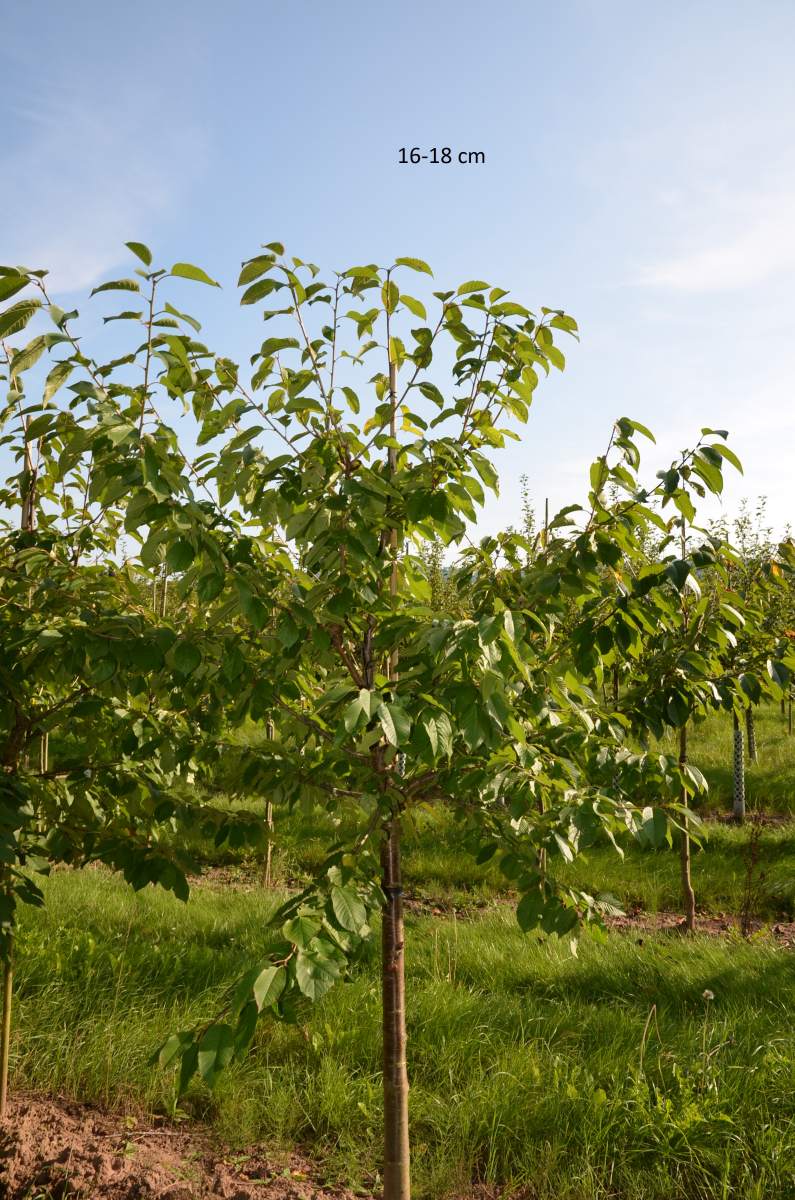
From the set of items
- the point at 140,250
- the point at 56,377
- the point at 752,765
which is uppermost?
the point at 140,250

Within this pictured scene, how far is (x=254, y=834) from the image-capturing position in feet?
8.82

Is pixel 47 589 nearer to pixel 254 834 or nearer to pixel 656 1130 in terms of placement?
pixel 254 834

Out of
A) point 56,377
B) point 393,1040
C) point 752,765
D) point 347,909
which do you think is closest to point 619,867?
point 752,765

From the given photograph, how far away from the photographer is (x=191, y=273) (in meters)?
2.09

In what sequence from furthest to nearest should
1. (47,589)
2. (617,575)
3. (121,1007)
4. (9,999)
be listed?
(121,1007), (9,999), (47,589), (617,575)

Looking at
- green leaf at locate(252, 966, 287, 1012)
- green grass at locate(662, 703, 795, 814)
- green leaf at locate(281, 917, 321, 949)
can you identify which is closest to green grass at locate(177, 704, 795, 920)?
green grass at locate(662, 703, 795, 814)

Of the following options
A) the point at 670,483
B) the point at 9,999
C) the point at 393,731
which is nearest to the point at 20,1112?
the point at 9,999

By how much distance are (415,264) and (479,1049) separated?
375 centimetres

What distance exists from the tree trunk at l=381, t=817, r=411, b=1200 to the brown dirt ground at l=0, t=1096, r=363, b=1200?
775 mm

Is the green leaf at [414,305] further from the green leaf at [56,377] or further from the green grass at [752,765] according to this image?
the green grass at [752,765]

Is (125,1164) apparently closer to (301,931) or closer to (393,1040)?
(393,1040)

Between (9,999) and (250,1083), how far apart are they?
1.19 metres

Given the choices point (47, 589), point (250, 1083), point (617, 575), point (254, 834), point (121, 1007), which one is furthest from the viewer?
point (121, 1007)

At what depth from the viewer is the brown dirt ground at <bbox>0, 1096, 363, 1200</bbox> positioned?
3.14 metres
